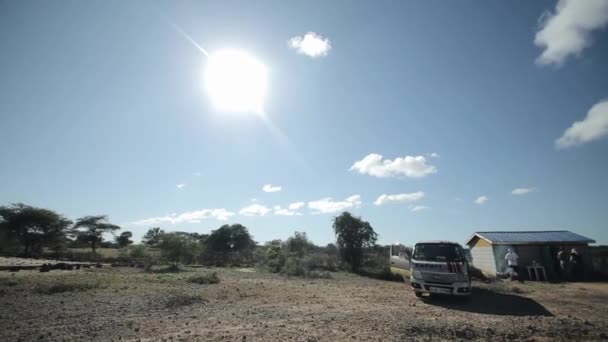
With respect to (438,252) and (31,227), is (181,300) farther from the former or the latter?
(31,227)

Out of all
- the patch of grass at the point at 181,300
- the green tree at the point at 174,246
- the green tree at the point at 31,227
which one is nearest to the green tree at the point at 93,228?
the green tree at the point at 31,227

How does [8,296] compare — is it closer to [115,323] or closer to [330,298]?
[115,323]

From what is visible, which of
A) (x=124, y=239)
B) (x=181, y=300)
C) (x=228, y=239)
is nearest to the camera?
(x=181, y=300)

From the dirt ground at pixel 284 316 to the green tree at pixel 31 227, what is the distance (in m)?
37.6

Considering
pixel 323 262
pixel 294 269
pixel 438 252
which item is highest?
pixel 438 252

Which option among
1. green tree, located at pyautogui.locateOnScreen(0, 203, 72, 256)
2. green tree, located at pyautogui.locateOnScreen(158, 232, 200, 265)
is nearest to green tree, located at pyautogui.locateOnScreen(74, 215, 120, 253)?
green tree, located at pyautogui.locateOnScreen(0, 203, 72, 256)

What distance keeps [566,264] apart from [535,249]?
2.02m

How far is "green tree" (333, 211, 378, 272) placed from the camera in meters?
27.8

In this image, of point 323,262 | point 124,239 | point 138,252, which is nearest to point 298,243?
point 323,262

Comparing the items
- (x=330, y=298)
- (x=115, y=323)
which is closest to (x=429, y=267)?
(x=330, y=298)

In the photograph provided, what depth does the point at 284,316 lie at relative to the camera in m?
8.52

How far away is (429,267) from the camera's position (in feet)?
37.3

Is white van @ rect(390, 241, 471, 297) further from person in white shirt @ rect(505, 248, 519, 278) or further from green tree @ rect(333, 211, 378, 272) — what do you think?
green tree @ rect(333, 211, 378, 272)

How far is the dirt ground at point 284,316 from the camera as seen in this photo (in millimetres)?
6668
